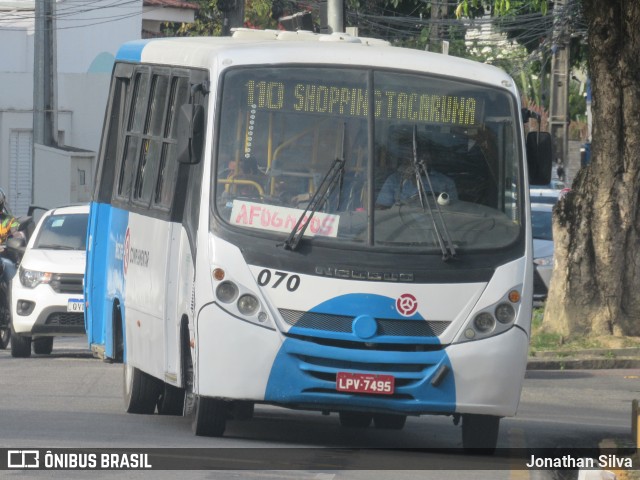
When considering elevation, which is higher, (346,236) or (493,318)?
(346,236)

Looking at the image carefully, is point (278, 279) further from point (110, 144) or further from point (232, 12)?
point (232, 12)

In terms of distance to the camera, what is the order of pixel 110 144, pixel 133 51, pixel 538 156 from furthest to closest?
pixel 110 144 < pixel 133 51 < pixel 538 156

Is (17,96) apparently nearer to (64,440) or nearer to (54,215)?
(54,215)

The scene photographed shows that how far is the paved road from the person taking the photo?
964 cm

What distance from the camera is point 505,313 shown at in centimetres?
979

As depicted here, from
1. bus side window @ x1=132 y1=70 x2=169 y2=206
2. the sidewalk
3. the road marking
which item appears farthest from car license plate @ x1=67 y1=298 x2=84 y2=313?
the road marking

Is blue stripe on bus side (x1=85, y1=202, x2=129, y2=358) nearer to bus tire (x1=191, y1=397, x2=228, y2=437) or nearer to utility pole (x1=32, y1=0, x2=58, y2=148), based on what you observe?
bus tire (x1=191, y1=397, x2=228, y2=437)

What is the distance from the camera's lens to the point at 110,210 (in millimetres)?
12844

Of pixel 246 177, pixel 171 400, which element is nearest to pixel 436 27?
pixel 171 400

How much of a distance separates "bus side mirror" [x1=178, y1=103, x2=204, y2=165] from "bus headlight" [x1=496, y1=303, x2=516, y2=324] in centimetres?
215

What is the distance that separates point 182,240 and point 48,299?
7.85 metres

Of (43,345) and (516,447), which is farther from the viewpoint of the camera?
(43,345)

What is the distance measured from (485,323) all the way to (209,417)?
1.90 m

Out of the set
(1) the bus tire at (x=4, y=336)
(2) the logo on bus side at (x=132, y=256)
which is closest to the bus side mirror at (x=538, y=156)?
(2) the logo on bus side at (x=132, y=256)
